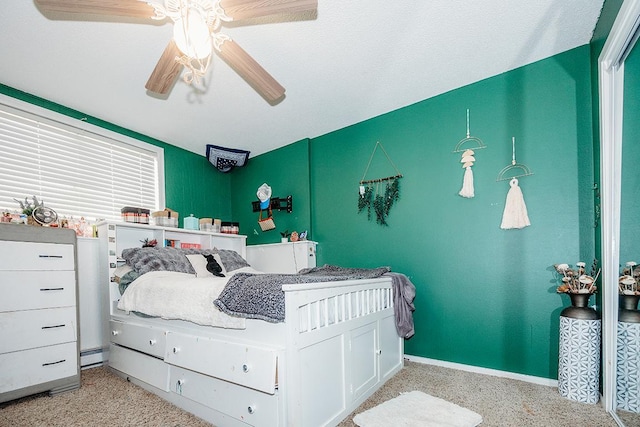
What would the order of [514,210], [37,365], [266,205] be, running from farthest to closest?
[266,205] < [514,210] < [37,365]

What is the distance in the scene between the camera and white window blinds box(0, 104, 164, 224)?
277 cm

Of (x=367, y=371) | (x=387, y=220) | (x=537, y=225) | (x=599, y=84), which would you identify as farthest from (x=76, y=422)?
(x=599, y=84)

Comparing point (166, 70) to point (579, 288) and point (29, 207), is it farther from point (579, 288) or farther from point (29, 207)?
point (579, 288)

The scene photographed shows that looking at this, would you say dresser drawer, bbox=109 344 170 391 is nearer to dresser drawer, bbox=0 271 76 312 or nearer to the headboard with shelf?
the headboard with shelf

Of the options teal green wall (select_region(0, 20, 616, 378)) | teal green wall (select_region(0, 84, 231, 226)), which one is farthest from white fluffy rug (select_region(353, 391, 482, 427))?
teal green wall (select_region(0, 84, 231, 226))

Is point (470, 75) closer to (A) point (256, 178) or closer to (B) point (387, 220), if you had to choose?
(B) point (387, 220)

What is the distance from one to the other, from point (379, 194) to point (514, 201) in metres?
1.21

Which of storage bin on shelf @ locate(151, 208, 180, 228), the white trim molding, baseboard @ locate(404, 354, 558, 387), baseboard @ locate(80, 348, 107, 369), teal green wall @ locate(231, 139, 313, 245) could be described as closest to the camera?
the white trim molding

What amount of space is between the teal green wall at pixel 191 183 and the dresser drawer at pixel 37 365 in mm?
1929

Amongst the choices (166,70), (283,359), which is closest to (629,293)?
(283,359)

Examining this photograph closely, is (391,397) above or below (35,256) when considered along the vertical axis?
below

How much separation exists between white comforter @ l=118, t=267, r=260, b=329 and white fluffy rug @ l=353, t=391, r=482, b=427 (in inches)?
37.5

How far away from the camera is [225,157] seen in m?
4.31

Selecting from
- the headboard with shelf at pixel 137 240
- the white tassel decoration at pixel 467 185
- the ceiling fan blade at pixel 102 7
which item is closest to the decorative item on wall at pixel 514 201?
the white tassel decoration at pixel 467 185
